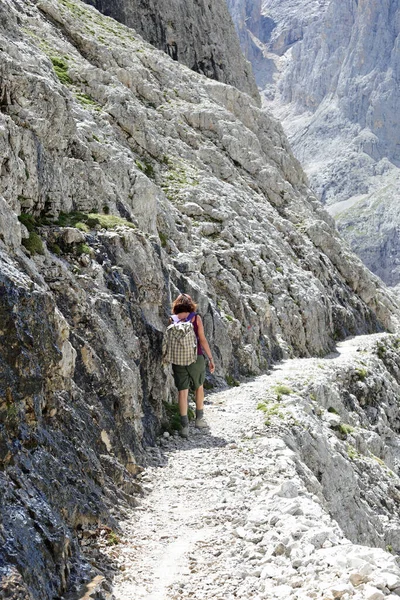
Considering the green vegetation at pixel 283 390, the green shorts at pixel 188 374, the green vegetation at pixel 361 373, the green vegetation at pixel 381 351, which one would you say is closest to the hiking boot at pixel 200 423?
the green shorts at pixel 188 374

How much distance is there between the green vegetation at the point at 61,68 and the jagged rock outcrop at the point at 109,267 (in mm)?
234

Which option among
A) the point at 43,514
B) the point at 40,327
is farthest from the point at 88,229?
the point at 43,514

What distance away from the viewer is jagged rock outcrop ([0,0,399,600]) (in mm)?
7949

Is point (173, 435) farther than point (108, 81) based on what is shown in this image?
No

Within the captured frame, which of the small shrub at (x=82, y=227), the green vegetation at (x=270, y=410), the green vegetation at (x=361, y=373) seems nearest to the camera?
the green vegetation at (x=270, y=410)

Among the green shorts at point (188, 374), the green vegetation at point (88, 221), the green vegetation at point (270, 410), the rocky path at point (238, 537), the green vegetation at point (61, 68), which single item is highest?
the green vegetation at point (61, 68)

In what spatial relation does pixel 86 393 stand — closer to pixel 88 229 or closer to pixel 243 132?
pixel 88 229

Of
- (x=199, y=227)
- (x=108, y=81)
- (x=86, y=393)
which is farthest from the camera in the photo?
(x=108, y=81)

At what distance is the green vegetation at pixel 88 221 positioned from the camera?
17.5 m

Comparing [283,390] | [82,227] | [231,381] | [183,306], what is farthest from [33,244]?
[231,381]

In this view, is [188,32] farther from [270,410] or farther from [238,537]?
[238,537]

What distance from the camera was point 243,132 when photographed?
175 ft

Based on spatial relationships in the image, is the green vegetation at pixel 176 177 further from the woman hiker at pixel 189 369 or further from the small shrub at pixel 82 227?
the woman hiker at pixel 189 369

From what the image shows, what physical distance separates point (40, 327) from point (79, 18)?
1952 inches
